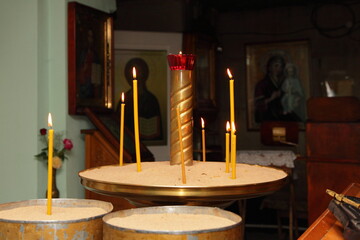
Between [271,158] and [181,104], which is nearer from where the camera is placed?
[181,104]

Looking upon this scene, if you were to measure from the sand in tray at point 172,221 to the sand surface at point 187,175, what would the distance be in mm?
184

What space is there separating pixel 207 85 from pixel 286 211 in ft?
9.61

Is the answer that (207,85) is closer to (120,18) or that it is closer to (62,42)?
(120,18)

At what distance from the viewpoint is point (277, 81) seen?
26.8 ft

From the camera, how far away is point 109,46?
15.7ft

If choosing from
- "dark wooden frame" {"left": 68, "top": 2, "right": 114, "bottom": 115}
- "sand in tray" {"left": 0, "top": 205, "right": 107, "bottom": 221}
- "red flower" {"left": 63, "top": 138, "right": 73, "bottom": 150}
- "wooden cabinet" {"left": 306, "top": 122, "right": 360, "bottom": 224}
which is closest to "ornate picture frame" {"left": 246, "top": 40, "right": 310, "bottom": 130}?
"dark wooden frame" {"left": 68, "top": 2, "right": 114, "bottom": 115}

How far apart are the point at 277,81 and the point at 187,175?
703 centimetres

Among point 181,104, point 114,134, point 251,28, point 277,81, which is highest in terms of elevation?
point 251,28

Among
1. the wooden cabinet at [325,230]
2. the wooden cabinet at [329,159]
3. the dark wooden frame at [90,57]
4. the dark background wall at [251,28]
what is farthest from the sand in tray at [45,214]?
the dark background wall at [251,28]

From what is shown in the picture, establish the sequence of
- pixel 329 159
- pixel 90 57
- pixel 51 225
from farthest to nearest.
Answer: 1. pixel 90 57
2. pixel 329 159
3. pixel 51 225

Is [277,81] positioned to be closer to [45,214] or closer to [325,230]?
[325,230]

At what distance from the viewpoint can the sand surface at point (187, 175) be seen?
48.4 inches

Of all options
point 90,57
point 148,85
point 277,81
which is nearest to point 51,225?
point 90,57

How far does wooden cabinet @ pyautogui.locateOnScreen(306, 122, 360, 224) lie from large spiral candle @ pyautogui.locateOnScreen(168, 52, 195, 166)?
2.44 metres
